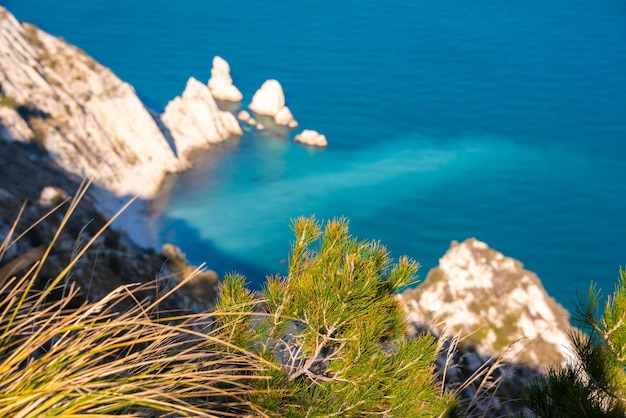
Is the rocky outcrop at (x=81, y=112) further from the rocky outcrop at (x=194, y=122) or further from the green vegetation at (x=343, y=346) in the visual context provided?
the green vegetation at (x=343, y=346)

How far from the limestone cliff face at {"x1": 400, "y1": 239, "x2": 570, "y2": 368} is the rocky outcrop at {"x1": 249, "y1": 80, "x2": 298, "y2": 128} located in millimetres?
29456

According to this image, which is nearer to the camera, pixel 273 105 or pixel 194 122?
pixel 194 122

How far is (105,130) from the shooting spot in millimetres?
36562

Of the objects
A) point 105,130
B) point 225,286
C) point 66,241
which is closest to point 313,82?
point 105,130

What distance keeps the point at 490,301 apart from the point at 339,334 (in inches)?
575

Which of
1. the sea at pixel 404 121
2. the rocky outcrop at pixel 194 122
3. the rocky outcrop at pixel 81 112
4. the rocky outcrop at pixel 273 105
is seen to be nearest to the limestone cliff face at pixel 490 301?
the sea at pixel 404 121

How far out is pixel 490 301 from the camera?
16.8m

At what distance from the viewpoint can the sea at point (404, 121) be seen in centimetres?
3716

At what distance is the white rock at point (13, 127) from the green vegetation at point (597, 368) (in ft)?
101

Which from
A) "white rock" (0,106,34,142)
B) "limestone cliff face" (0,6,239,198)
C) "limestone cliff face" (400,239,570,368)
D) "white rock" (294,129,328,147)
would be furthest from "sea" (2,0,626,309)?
"limestone cliff face" (400,239,570,368)

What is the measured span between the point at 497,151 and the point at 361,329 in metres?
46.3

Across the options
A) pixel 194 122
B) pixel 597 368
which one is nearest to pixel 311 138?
pixel 194 122

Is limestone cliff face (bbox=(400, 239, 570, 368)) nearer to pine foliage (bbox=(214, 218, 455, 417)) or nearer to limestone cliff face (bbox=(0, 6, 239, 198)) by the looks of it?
pine foliage (bbox=(214, 218, 455, 417))

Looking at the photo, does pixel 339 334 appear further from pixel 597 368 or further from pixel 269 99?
pixel 269 99
